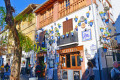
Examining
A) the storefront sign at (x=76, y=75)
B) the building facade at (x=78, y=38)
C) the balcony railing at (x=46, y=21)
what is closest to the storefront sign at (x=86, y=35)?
the building facade at (x=78, y=38)

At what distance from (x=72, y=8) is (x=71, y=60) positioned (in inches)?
177

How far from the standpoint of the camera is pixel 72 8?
11656 millimetres

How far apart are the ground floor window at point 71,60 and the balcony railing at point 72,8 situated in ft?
12.5

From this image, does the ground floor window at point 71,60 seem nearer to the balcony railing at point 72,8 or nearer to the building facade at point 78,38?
the building facade at point 78,38

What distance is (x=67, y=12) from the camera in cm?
1216

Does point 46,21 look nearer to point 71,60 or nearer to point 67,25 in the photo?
point 67,25

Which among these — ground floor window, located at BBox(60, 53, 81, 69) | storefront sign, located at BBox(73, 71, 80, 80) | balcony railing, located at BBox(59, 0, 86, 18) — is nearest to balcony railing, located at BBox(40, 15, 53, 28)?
balcony railing, located at BBox(59, 0, 86, 18)

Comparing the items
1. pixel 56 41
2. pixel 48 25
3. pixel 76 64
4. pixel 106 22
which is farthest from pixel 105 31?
pixel 48 25

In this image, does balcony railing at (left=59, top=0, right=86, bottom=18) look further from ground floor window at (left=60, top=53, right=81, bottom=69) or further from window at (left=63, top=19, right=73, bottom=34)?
ground floor window at (left=60, top=53, right=81, bottom=69)

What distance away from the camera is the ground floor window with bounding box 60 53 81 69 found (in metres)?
10.7

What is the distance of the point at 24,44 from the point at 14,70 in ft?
19.8

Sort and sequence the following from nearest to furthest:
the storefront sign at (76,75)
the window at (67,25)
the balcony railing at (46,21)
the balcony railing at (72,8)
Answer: the storefront sign at (76,75)
the balcony railing at (72,8)
the window at (67,25)
the balcony railing at (46,21)

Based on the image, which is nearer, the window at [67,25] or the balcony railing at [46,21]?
the window at [67,25]

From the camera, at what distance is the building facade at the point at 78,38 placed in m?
9.41
